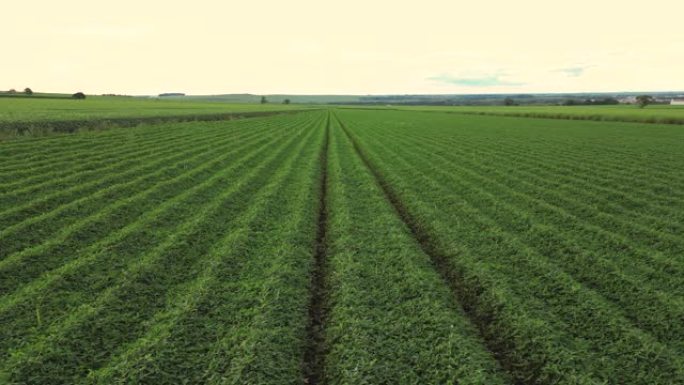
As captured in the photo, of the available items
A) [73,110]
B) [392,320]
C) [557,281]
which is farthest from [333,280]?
[73,110]

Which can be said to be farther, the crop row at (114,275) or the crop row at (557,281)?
the crop row at (557,281)

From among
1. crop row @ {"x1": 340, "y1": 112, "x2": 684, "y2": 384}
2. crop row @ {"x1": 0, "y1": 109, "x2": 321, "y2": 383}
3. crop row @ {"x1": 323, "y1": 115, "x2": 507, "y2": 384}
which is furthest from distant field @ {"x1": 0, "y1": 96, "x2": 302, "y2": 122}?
crop row @ {"x1": 340, "y1": 112, "x2": 684, "y2": 384}

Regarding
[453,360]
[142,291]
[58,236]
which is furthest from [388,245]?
[58,236]

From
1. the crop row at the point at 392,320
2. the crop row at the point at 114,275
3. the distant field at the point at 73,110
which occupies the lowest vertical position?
the crop row at the point at 392,320

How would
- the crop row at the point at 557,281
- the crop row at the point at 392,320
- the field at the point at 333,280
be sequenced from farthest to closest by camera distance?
the crop row at the point at 557,281, the field at the point at 333,280, the crop row at the point at 392,320

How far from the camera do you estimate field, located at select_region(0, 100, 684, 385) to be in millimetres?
5168

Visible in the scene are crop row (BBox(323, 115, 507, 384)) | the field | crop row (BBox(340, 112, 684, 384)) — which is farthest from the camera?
crop row (BBox(340, 112, 684, 384))

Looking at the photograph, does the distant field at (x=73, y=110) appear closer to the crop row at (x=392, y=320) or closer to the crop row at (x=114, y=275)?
the crop row at (x=114, y=275)

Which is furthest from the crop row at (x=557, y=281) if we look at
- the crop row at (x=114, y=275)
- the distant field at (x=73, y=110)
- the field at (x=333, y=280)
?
the distant field at (x=73, y=110)

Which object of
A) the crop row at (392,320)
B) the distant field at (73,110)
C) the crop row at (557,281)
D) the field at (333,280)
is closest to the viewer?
the crop row at (392,320)

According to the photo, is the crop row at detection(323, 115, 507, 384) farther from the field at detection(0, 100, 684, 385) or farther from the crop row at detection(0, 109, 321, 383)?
the crop row at detection(0, 109, 321, 383)

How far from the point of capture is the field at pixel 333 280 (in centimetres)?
517

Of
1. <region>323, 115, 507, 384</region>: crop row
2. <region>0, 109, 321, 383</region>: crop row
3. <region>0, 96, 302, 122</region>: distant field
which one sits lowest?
<region>323, 115, 507, 384</region>: crop row

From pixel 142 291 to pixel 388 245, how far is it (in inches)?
223
